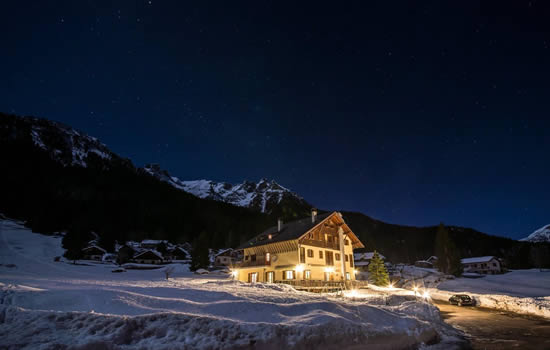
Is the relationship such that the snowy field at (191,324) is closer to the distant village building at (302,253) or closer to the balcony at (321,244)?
the distant village building at (302,253)

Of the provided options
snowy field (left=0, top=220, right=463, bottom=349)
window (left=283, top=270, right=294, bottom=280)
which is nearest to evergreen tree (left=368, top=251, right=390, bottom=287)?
window (left=283, top=270, right=294, bottom=280)

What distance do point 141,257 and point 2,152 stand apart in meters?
94.6

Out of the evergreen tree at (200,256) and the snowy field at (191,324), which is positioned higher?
the evergreen tree at (200,256)

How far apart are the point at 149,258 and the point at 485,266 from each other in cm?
10170

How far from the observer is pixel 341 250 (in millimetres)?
39375

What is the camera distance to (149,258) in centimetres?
8119

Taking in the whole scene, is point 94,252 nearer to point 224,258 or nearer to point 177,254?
point 177,254

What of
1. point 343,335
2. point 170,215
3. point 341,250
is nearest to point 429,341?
point 343,335

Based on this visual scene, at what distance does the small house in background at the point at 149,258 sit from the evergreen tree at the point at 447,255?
252 feet

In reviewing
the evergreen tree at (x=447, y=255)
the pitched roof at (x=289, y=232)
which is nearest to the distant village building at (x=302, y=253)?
the pitched roof at (x=289, y=232)

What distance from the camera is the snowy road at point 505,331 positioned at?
39.8 ft

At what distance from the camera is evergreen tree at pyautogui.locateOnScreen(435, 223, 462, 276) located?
70.9 m

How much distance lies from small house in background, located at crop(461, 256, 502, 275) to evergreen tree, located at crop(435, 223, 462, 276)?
2313cm

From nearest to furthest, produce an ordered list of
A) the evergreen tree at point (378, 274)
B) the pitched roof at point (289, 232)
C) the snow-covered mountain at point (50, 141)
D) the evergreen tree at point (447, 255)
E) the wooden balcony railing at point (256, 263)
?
the pitched roof at point (289, 232)
the wooden balcony railing at point (256, 263)
the evergreen tree at point (378, 274)
the evergreen tree at point (447, 255)
the snow-covered mountain at point (50, 141)
